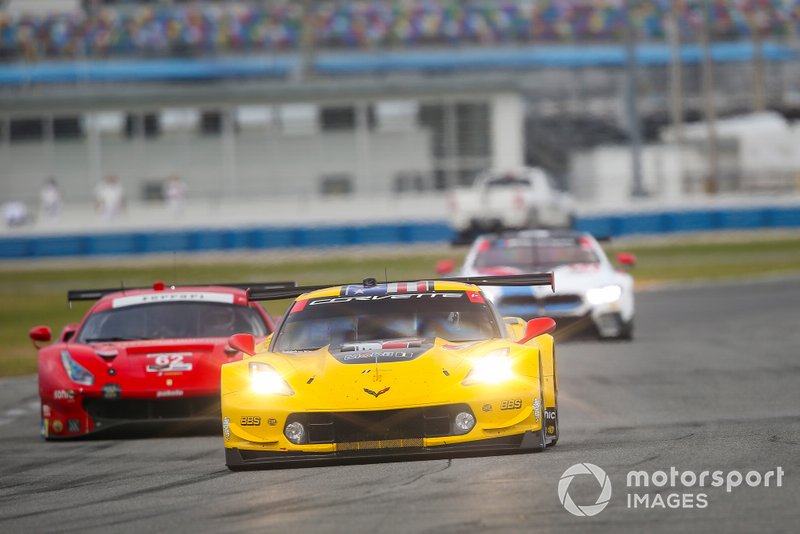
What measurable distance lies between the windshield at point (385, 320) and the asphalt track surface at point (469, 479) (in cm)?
90

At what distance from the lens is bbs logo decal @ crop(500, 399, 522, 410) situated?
9.22 meters

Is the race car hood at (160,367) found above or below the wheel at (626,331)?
above

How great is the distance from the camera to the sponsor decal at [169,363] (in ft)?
40.1

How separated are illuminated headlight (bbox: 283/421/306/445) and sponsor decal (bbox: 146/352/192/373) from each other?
3088mm

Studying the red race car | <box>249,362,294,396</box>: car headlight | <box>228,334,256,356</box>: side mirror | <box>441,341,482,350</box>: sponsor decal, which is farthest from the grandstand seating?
<box>249,362,294,396</box>: car headlight

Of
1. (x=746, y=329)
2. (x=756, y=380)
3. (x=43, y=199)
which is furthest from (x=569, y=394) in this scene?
(x=43, y=199)

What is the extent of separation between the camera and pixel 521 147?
54.5 metres

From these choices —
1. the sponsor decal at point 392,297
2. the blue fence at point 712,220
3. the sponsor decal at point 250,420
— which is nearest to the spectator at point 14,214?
the blue fence at point 712,220

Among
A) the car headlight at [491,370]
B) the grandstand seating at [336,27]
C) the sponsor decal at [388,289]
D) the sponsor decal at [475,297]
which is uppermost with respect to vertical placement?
the grandstand seating at [336,27]

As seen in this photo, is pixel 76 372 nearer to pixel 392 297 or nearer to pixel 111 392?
pixel 111 392

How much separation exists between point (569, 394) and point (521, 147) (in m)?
40.9

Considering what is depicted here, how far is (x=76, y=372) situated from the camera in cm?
1244

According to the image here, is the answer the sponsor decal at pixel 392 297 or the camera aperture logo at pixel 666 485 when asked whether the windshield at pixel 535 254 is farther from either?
the camera aperture logo at pixel 666 485

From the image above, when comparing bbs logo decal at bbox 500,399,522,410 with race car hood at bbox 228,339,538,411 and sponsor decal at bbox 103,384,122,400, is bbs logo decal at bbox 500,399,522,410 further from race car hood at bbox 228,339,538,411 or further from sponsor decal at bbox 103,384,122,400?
sponsor decal at bbox 103,384,122,400
